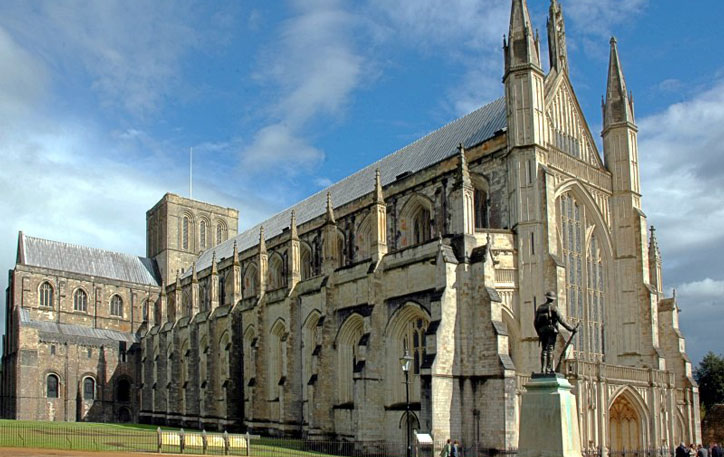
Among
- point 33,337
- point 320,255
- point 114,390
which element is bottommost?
point 114,390

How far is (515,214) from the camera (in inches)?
1276

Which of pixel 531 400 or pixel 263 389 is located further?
pixel 263 389

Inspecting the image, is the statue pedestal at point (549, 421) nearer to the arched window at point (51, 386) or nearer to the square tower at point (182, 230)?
the arched window at point (51, 386)

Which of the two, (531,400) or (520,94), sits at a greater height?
(520,94)

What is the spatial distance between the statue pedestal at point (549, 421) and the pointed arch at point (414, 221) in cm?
2260

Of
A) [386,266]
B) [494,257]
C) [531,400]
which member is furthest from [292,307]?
[531,400]

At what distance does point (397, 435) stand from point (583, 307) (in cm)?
1007

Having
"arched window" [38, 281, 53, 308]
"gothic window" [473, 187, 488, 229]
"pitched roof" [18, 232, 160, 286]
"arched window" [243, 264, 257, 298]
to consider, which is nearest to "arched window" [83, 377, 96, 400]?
"arched window" [38, 281, 53, 308]

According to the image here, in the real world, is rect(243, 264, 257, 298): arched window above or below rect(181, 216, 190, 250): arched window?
below

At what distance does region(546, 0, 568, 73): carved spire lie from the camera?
37.2 meters

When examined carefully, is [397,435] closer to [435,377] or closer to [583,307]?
[435,377]

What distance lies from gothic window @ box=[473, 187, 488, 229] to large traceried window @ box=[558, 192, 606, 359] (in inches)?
130

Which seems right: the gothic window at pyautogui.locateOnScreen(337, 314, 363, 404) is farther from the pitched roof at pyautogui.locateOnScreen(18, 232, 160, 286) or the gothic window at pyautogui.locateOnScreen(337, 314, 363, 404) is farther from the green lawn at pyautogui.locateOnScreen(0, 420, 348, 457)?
the pitched roof at pyautogui.locateOnScreen(18, 232, 160, 286)

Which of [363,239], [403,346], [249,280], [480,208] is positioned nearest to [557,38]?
[480,208]
